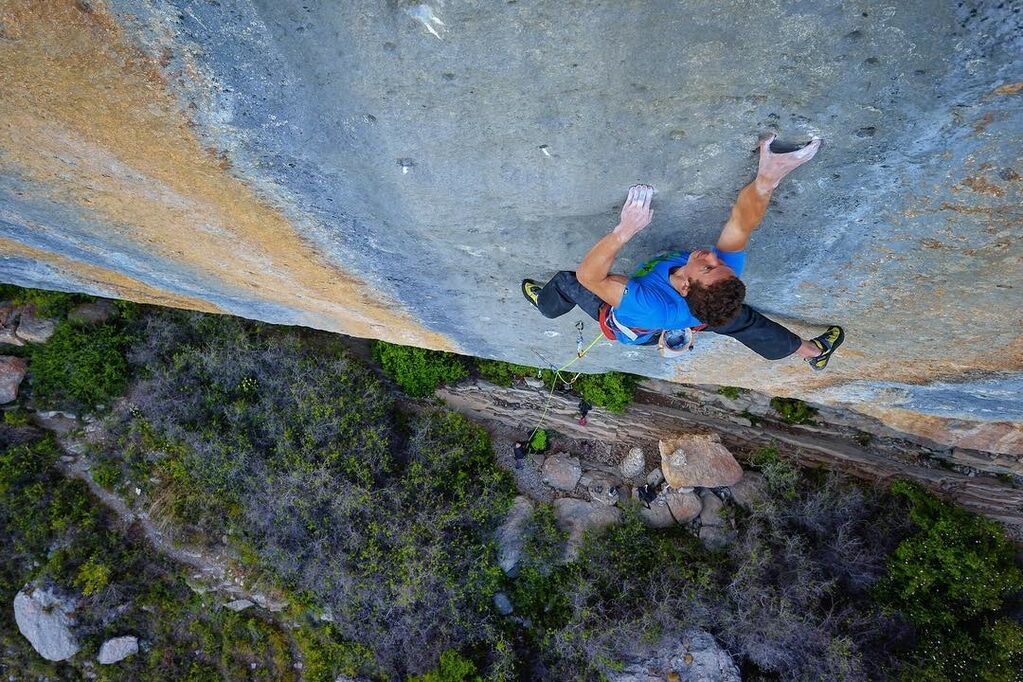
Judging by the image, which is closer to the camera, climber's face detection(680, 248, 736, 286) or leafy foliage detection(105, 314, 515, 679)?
climber's face detection(680, 248, 736, 286)

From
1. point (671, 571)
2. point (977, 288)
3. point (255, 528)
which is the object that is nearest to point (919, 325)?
point (977, 288)

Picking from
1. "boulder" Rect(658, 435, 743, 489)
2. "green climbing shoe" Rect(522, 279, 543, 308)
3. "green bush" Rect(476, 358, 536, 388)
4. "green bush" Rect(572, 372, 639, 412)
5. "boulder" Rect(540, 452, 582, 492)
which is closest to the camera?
"green climbing shoe" Rect(522, 279, 543, 308)

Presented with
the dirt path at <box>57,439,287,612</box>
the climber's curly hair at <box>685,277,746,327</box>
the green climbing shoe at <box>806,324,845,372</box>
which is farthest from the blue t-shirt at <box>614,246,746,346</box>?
the dirt path at <box>57,439,287,612</box>

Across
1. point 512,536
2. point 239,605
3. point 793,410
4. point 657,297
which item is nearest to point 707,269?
point 657,297

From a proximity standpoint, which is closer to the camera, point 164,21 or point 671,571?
point 164,21

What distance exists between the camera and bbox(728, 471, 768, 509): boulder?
6086mm

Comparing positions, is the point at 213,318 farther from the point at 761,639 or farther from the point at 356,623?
the point at 761,639

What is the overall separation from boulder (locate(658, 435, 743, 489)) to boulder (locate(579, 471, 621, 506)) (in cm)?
58

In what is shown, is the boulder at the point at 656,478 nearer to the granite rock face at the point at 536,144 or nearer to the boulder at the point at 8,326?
the granite rock face at the point at 536,144

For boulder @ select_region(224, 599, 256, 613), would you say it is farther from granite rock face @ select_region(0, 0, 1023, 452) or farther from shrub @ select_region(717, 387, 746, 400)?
shrub @ select_region(717, 387, 746, 400)

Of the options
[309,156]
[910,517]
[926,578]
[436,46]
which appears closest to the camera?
[436,46]

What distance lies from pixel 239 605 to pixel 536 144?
5.83m

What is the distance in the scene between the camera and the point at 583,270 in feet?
11.0

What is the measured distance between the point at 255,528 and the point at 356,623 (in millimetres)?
1381
